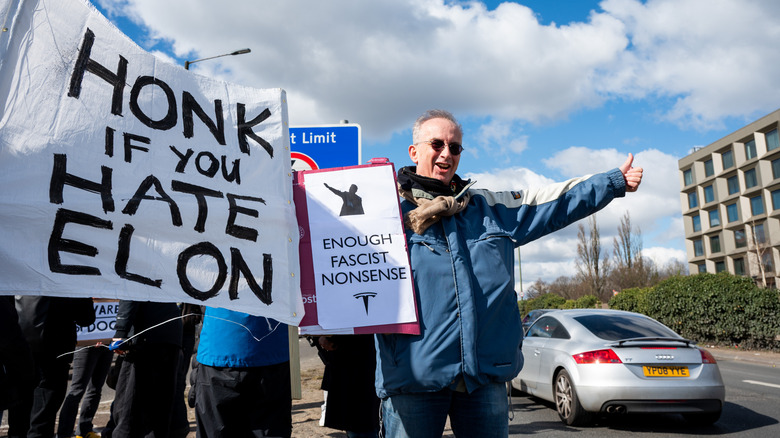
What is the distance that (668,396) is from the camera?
616 centimetres

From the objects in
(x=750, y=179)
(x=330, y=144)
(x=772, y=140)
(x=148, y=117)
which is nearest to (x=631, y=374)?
(x=330, y=144)

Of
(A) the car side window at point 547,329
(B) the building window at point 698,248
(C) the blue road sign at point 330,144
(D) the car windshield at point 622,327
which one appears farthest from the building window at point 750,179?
(C) the blue road sign at point 330,144

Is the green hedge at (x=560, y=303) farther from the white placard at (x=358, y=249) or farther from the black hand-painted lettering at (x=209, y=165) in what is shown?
the black hand-painted lettering at (x=209, y=165)

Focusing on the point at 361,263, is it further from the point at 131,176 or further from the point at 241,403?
the point at 241,403

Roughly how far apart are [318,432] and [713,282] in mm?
17195

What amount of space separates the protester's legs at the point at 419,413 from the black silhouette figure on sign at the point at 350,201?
0.86m

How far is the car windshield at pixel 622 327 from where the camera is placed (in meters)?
6.83

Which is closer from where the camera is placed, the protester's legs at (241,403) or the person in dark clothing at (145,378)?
the protester's legs at (241,403)

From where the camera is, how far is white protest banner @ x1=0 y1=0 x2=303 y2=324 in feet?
6.81

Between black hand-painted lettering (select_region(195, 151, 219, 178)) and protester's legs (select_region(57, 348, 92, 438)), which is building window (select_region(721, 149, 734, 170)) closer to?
protester's legs (select_region(57, 348, 92, 438))

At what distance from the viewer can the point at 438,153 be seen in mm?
2596

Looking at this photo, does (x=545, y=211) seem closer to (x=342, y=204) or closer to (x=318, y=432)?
(x=342, y=204)

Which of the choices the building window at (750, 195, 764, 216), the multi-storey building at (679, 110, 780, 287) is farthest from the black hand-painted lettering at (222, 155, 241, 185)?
the building window at (750, 195, 764, 216)

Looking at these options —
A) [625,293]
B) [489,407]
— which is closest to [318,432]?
[489,407]
